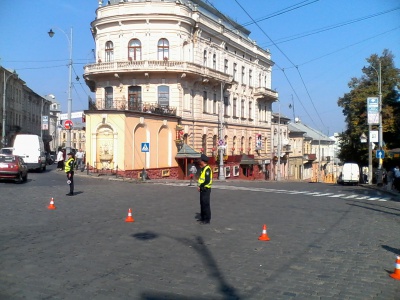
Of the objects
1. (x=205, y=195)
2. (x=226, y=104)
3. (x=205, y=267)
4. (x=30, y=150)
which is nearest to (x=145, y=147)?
(x=30, y=150)

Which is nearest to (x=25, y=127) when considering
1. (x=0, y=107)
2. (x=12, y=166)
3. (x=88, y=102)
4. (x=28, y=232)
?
(x=0, y=107)

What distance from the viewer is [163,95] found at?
41438 mm

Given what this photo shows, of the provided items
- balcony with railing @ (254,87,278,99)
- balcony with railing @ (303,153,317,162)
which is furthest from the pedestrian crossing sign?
balcony with railing @ (303,153,317,162)

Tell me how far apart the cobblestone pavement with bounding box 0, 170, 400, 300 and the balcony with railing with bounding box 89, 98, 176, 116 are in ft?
78.4

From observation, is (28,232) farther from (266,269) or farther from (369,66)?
(369,66)

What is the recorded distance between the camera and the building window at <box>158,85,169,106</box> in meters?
41.3

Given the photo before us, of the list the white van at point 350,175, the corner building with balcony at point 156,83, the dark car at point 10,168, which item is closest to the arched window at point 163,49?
the corner building with balcony at point 156,83

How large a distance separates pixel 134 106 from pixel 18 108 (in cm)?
3738

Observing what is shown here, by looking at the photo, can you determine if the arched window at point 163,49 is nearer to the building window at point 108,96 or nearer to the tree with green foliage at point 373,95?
the building window at point 108,96

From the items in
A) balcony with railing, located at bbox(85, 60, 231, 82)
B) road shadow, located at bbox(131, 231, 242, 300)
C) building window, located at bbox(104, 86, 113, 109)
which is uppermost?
balcony with railing, located at bbox(85, 60, 231, 82)

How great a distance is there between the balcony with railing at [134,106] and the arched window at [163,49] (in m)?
4.45

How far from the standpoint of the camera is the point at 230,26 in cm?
5228

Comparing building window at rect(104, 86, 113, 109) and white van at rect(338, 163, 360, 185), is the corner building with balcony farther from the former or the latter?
white van at rect(338, 163, 360, 185)

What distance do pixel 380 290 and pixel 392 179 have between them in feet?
90.3
